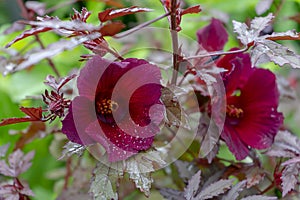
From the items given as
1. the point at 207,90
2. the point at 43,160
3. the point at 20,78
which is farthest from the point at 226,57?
the point at 20,78

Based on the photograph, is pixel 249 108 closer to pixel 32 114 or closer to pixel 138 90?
pixel 138 90

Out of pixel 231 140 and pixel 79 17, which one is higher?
pixel 79 17

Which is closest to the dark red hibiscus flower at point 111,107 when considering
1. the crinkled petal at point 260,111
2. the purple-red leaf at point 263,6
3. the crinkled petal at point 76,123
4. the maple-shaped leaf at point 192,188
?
the crinkled petal at point 76,123

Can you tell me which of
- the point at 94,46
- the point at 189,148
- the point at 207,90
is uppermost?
the point at 94,46

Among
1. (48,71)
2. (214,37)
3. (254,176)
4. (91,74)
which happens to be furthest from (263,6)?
(48,71)

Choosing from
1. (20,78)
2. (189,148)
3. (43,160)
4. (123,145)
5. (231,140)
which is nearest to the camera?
(123,145)

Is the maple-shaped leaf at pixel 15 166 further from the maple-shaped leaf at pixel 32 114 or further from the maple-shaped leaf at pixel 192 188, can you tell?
the maple-shaped leaf at pixel 192 188

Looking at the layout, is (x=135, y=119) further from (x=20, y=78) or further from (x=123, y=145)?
(x=20, y=78)
